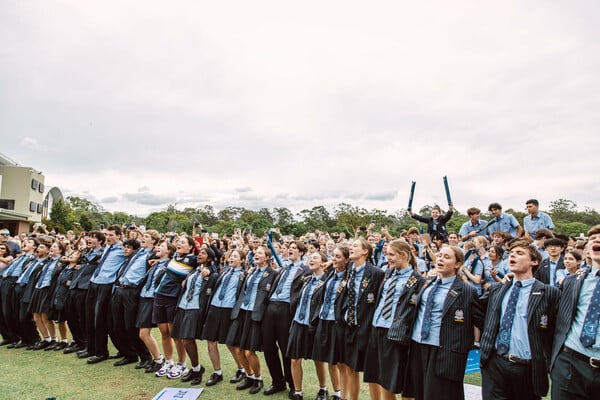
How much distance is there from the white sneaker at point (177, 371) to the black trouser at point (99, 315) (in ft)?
4.97

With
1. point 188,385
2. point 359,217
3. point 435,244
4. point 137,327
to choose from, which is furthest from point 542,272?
point 359,217

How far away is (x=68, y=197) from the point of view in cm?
8975

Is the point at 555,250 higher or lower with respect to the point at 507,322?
higher

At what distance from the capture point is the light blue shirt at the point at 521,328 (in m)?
3.50

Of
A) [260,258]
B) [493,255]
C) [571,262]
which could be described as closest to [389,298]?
[260,258]

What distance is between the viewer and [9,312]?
889 cm

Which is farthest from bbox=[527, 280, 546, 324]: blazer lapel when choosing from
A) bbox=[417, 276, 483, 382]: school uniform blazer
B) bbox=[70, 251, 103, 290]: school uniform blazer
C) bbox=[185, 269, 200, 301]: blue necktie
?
bbox=[70, 251, 103, 290]: school uniform blazer

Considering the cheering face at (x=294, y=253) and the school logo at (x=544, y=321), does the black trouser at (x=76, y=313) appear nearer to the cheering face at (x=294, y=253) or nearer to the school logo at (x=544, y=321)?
the cheering face at (x=294, y=253)

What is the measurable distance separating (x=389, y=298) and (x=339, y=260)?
1.00 meters

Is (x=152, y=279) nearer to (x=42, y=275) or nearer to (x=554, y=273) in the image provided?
(x=42, y=275)

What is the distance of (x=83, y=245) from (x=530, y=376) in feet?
28.8

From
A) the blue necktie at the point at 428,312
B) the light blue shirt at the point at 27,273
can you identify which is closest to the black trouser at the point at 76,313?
the light blue shirt at the point at 27,273

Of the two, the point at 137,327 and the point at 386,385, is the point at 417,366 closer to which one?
the point at 386,385

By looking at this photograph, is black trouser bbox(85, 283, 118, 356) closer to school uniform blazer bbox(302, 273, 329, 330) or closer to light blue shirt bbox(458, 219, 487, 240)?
school uniform blazer bbox(302, 273, 329, 330)
